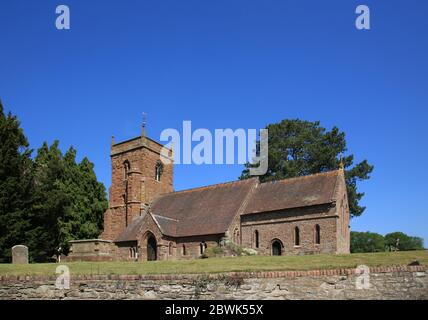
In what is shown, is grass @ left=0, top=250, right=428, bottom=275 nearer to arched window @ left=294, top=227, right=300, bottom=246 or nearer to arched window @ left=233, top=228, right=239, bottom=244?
arched window @ left=294, top=227, right=300, bottom=246

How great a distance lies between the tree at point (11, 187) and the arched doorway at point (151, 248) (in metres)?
9.47

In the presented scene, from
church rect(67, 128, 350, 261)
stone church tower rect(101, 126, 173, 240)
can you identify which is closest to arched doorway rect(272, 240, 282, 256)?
church rect(67, 128, 350, 261)

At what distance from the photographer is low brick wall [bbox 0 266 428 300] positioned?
14328 millimetres

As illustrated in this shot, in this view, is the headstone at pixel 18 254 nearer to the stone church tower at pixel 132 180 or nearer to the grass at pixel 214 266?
the grass at pixel 214 266

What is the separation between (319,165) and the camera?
52312 millimetres

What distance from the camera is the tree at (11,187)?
3031 centimetres

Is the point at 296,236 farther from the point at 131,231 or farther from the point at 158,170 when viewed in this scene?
the point at 158,170

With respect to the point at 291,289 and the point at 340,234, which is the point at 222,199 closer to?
the point at 340,234

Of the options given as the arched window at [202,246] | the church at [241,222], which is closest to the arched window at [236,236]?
the church at [241,222]

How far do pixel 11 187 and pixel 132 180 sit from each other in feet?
50.1

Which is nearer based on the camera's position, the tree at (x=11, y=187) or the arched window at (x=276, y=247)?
the tree at (x=11, y=187)

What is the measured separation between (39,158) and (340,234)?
107 feet

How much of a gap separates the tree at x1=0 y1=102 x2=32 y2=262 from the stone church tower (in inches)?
512
